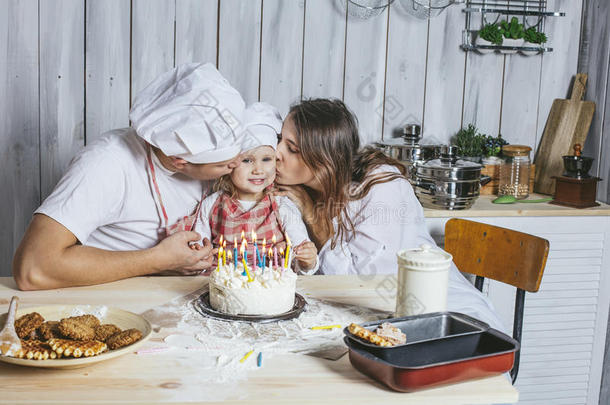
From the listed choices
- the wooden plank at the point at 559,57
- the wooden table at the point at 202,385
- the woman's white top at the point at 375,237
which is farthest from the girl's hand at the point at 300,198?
the wooden plank at the point at 559,57

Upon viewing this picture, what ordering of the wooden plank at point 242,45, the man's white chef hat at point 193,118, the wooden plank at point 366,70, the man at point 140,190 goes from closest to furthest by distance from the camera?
the man at point 140,190 → the man's white chef hat at point 193,118 → the wooden plank at point 242,45 → the wooden plank at point 366,70

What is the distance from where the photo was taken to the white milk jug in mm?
1315

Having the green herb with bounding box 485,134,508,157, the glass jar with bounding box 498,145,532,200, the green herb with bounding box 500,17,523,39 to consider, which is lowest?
the glass jar with bounding box 498,145,532,200

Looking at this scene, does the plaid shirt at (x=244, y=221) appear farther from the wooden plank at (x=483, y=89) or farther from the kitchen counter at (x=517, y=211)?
the wooden plank at (x=483, y=89)

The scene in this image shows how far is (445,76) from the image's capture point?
9.83ft

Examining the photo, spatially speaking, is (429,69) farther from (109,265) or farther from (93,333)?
(93,333)

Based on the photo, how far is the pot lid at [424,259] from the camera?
1311 mm

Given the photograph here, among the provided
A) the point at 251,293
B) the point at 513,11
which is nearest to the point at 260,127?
the point at 251,293

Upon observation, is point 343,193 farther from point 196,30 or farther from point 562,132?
point 562,132

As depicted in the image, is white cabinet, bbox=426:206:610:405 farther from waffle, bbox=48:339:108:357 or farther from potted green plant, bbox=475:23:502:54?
waffle, bbox=48:339:108:357

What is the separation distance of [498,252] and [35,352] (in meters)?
1.45

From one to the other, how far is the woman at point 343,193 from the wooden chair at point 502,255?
73mm

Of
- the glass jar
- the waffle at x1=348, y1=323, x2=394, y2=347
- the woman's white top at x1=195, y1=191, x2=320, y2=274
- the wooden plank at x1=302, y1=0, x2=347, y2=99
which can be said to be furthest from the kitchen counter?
the waffle at x1=348, y1=323, x2=394, y2=347

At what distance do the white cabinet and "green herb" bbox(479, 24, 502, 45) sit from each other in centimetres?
81
